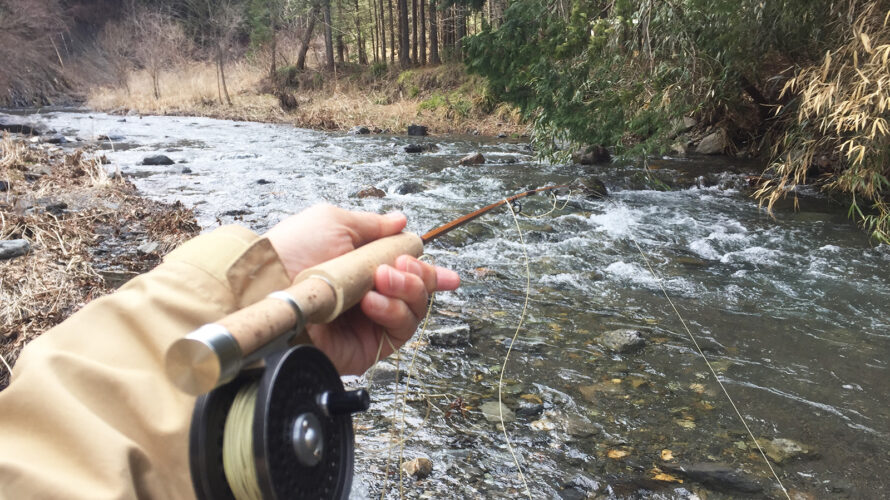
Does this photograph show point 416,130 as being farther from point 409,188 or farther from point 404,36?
point 404,36

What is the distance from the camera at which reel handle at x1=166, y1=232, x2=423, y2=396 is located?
840 mm

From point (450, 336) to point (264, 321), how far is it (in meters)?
2.87

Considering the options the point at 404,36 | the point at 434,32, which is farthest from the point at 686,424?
the point at 404,36

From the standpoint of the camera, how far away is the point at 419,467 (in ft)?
8.29

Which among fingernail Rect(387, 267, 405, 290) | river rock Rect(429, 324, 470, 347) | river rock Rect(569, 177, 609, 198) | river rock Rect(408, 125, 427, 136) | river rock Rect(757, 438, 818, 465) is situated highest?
fingernail Rect(387, 267, 405, 290)

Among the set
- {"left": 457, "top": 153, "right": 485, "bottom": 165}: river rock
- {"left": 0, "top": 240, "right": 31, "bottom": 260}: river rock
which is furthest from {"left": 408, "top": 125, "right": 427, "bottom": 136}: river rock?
{"left": 0, "top": 240, "right": 31, "bottom": 260}: river rock

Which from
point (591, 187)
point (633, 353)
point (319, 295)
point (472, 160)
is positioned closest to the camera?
point (319, 295)

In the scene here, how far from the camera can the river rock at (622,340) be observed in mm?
3732

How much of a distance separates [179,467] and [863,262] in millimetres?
6357

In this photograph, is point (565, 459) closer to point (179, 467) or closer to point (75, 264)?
point (179, 467)

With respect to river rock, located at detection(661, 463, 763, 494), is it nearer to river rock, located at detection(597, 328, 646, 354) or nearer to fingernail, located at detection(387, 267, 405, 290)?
river rock, located at detection(597, 328, 646, 354)

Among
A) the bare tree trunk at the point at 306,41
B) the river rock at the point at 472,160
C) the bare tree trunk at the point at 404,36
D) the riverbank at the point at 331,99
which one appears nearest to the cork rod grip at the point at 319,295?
the river rock at the point at 472,160

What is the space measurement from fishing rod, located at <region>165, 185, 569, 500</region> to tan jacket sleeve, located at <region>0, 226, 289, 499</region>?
0.14m

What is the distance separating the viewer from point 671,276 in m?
5.20
